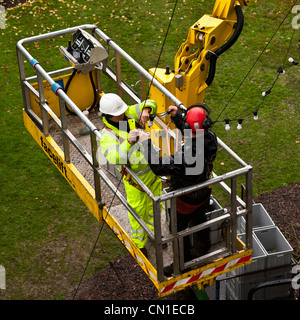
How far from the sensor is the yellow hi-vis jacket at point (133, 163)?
659cm

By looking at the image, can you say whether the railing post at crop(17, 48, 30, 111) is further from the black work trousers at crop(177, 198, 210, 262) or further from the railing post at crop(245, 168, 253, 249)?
the railing post at crop(245, 168, 253, 249)

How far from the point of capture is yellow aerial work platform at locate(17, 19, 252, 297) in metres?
6.51

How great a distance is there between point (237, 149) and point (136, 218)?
4.93m

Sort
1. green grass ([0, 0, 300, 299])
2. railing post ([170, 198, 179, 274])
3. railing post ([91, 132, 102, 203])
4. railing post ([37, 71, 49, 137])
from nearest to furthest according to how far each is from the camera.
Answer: railing post ([170, 198, 179, 274]) → railing post ([91, 132, 102, 203]) → railing post ([37, 71, 49, 137]) → green grass ([0, 0, 300, 299])

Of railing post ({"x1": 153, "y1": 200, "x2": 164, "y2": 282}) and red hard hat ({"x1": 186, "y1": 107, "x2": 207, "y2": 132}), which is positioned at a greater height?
red hard hat ({"x1": 186, "y1": 107, "x2": 207, "y2": 132})

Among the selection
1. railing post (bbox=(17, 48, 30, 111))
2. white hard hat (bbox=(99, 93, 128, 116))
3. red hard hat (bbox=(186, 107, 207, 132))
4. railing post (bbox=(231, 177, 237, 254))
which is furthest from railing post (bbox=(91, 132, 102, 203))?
railing post (bbox=(17, 48, 30, 111))

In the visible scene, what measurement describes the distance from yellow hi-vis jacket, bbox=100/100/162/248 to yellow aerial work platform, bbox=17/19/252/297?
0.40 feet

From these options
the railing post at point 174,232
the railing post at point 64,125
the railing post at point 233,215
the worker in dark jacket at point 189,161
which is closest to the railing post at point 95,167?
the railing post at point 64,125

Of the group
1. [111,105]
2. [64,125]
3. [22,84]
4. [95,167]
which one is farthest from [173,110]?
[22,84]

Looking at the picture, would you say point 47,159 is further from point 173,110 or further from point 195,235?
A: point 195,235

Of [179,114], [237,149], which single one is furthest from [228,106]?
[179,114]

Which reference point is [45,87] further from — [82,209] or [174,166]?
[174,166]

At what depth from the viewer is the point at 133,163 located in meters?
6.68

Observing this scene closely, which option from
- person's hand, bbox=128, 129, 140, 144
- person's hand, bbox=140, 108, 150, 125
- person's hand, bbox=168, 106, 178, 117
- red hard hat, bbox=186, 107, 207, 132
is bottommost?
person's hand, bbox=140, 108, 150, 125
